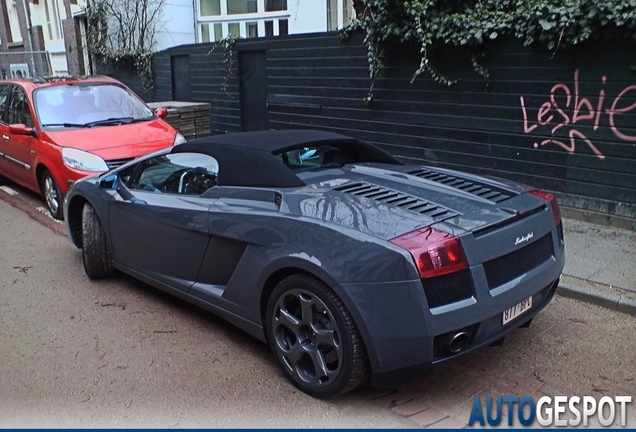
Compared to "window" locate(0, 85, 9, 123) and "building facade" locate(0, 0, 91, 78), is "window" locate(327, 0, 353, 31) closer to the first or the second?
"window" locate(0, 85, 9, 123)

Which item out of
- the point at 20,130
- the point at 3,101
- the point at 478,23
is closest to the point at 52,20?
the point at 3,101

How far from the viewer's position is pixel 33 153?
24.5 feet

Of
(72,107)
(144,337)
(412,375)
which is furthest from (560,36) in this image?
(72,107)

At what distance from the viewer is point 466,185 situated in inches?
152

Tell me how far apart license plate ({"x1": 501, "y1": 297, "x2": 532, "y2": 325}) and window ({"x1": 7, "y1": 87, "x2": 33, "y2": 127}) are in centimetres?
679

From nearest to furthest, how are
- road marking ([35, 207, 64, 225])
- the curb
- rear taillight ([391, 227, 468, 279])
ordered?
rear taillight ([391, 227, 468, 279])
the curb
road marking ([35, 207, 64, 225])

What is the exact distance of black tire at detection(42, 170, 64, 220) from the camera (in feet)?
23.5

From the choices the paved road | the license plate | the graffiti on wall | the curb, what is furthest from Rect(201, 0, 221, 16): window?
the license plate

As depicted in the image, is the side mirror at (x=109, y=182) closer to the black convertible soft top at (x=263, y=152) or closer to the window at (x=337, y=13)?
the black convertible soft top at (x=263, y=152)

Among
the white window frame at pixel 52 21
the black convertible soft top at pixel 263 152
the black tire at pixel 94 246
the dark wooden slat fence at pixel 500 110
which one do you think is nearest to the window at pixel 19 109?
the black tire at pixel 94 246

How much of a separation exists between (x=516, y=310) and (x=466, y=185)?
3.04ft

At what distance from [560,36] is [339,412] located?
4767mm

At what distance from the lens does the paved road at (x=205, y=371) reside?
128 inches

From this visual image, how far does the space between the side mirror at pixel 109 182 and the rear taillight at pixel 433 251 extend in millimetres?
2936
